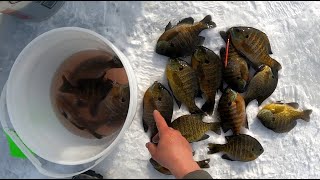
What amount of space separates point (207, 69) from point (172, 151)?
421 millimetres

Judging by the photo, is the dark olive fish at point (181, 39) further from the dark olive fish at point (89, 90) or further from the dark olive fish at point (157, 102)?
the dark olive fish at point (89, 90)

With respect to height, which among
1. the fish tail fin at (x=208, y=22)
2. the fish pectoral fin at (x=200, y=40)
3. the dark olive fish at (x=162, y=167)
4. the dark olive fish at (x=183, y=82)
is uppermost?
the fish tail fin at (x=208, y=22)

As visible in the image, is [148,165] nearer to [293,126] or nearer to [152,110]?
[152,110]

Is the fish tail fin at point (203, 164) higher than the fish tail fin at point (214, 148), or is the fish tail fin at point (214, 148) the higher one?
the fish tail fin at point (214, 148)

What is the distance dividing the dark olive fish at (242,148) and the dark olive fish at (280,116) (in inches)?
4.6

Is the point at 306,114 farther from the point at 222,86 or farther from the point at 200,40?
the point at 200,40

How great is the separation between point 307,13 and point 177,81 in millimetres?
798

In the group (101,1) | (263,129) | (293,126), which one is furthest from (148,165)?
(101,1)

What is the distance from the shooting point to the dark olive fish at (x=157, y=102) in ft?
6.19

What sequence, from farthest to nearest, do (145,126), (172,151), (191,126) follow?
1. (145,126)
2. (191,126)
3. (172,151)

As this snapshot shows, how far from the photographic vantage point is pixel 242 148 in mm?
1889

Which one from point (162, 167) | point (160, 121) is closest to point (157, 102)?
point (160, 121)

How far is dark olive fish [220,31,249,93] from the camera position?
6.18 ft

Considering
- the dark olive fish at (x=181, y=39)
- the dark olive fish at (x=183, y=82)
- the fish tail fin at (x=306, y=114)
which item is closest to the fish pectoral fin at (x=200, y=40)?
the dark olive fish at (x=181, y=39)
